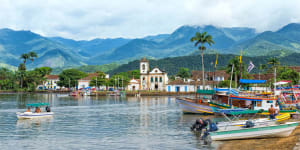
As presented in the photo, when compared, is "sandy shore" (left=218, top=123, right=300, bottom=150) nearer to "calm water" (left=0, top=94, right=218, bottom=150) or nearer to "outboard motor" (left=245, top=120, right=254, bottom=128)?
"outboard motor" (left=245, top=120, right=254, bottom=128)

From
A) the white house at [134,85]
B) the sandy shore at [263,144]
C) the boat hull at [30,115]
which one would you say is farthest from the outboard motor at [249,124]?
the white house at [134,85]

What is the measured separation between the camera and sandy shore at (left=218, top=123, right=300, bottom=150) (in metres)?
27.5

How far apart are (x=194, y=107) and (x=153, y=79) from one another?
319 feet

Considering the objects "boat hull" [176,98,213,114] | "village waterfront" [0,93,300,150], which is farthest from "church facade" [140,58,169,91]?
"village waterfront" [0,93,300,150]

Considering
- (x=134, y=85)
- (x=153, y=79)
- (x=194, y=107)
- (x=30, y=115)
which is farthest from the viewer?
(x=134, y=85)

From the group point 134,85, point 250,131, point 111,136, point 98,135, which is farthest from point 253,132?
point 134,85

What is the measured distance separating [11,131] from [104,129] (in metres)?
10.5

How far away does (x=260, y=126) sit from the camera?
30.2 m

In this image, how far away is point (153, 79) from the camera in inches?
5856

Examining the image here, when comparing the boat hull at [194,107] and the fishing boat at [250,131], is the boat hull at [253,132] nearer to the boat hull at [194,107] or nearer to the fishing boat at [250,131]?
the fishing boat at [250,131]

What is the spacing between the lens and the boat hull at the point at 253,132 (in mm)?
29844

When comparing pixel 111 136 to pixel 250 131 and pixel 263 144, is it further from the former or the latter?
pixel 263 144

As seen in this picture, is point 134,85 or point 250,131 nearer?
point 250,131

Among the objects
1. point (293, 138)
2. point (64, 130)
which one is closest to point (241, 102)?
point (293, 138)
